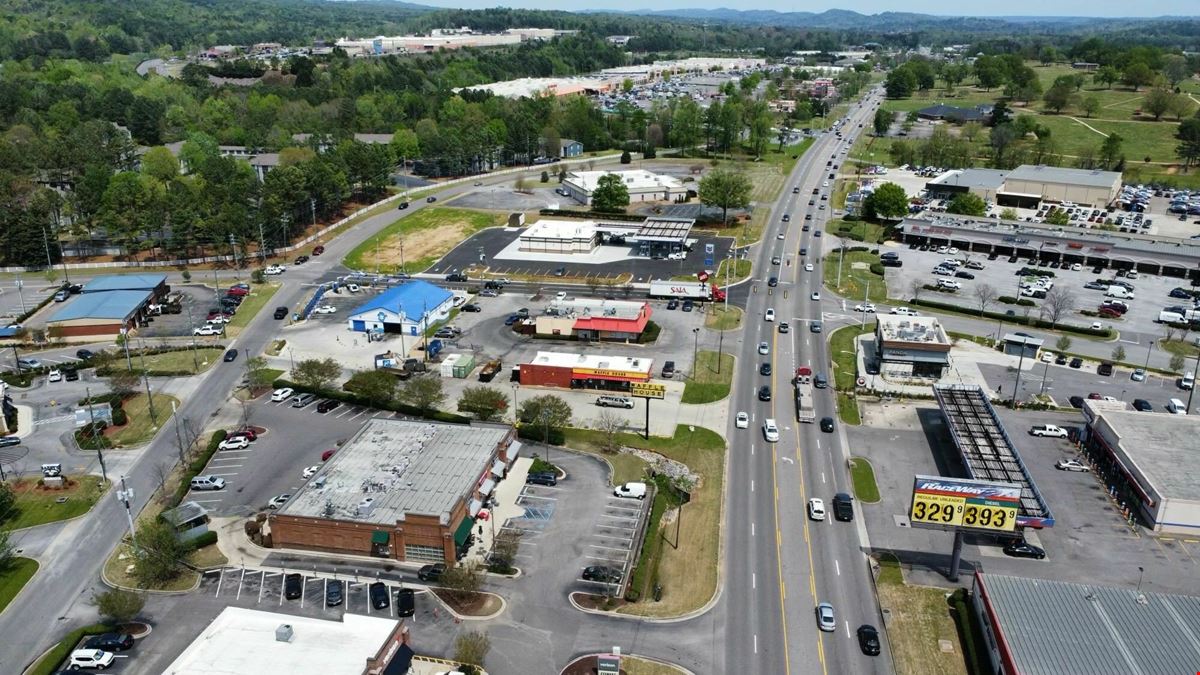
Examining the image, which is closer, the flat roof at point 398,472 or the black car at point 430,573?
the black car at point 430,573

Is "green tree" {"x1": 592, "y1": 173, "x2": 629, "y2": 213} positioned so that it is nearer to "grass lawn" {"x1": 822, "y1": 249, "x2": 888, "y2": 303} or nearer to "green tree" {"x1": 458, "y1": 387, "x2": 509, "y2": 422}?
"grass lawn" {"x1": 822, "y1": 249, "x2": 888, "y2": 303}

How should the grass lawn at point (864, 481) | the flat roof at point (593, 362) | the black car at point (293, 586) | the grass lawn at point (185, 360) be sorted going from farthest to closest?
the grass lawn at point (185, 360)
the flat roof at point (593, 362)
the grass lawn at point (864, 481)
the black car at point (293, 586)

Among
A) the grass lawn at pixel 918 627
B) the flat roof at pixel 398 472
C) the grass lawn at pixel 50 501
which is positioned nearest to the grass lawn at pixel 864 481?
the grass lawn at pixel 918 627

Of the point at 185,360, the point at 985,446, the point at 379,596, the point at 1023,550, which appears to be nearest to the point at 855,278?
the point at 985,446

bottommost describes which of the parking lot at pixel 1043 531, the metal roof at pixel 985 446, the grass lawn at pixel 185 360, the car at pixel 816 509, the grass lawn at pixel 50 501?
the grass lawn at pixel 50 501

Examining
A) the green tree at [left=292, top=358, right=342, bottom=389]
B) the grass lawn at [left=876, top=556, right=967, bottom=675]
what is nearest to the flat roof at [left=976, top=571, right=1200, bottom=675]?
the grass lawn at [left=876, top=556, right=967, bottom=675]

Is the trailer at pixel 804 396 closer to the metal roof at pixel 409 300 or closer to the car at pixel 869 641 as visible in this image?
the car at pixel 869 641
